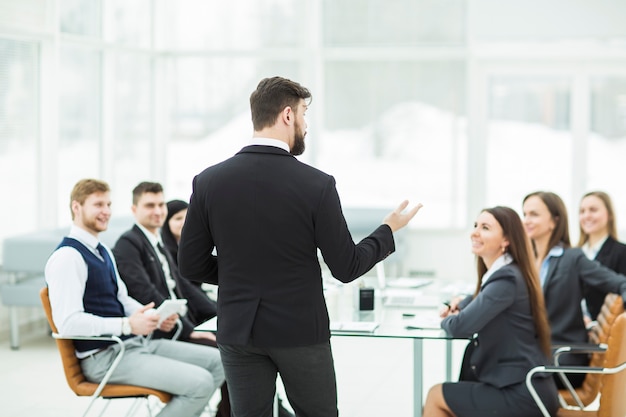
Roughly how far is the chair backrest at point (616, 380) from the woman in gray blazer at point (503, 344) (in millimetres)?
206

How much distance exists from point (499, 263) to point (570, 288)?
781 millimetres

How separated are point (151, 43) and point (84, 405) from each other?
5.47 m

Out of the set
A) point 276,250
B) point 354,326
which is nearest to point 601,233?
point 354,326

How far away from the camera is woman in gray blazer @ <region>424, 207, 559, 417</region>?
3963 millimetres

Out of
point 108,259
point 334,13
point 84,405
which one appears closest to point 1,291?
point 84,405

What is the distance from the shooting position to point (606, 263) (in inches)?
217

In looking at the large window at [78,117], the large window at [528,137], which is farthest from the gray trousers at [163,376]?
the large window at [528,137]

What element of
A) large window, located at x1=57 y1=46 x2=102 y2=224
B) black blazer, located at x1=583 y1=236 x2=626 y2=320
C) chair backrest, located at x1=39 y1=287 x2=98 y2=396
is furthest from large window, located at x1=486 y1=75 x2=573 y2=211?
A: chair backrest, located at x1=39 y1=287 x2=98 y2=396

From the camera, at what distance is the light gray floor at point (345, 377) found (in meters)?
5.78

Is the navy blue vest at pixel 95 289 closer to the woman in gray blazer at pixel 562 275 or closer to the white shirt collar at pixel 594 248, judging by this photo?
the woman in gray blazer at pixel 562 275

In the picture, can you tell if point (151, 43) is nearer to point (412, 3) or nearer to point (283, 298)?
point (412, 3)

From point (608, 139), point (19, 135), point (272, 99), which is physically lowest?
point (272, 99)

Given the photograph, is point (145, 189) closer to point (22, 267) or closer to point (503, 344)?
point (503, 344)

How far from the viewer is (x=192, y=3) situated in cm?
1055
